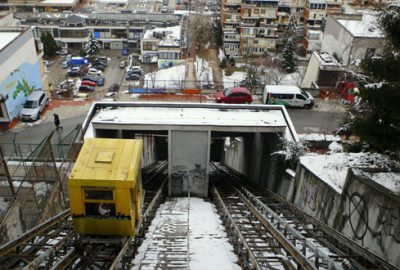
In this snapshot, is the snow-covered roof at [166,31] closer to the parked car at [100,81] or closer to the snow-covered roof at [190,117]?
the parked car at [100,81]

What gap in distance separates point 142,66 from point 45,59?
1443 centimetres

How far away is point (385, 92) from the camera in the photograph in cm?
920

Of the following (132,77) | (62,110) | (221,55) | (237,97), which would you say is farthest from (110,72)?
(237,97)

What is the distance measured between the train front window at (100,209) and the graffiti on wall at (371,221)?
6.94 m

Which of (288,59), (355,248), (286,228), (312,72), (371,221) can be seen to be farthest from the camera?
(288,59)

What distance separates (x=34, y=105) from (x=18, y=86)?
188 centimetres

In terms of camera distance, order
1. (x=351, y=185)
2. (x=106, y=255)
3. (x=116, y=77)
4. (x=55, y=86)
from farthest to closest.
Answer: (x=116, y=77), (x=55, y=86), (x=351, y=185), (x=106, y=255)

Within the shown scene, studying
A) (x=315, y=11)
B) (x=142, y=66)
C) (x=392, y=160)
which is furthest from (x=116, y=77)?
(x=392, y=160)

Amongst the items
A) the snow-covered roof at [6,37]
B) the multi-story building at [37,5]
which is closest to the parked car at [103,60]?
the multi-story building at [37,5]

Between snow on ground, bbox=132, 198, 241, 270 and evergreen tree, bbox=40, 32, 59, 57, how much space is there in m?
47.8

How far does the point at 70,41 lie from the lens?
198 feet

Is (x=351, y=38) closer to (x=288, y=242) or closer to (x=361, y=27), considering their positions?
(x=361, y=27)

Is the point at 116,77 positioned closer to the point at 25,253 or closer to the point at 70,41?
the point at 70,41

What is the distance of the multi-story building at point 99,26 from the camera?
196 ft
